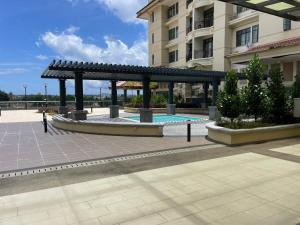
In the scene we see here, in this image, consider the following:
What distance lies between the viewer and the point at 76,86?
15008 mm

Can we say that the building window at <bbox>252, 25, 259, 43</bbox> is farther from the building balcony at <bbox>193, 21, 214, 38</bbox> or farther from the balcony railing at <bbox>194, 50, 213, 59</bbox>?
the balcony railing at <bbox>194, 50, 213, 59</bbox>

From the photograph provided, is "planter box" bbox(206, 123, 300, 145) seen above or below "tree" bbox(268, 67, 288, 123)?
below

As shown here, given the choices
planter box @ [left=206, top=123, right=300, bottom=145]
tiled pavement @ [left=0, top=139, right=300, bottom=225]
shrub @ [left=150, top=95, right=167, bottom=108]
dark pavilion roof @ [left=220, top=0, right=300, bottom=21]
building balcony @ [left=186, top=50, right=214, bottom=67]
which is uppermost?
building balcony @ [left=186, top=50, right=214, bottom=67]

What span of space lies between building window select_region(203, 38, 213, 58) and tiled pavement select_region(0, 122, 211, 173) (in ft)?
65.8

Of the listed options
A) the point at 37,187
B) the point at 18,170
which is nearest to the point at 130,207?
the point at 37,187

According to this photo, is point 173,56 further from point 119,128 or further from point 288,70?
point 119,128

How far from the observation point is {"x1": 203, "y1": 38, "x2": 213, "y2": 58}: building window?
29.9 metres

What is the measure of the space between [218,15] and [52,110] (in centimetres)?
2164

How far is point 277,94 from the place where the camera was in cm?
1254

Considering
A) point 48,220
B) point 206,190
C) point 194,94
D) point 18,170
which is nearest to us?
point 48,220

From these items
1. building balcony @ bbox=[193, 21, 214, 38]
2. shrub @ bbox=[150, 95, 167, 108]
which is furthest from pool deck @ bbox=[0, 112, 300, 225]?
building balcony @ bbox=[193, 21, 214, 38]

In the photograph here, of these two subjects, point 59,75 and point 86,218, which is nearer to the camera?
point 86,218

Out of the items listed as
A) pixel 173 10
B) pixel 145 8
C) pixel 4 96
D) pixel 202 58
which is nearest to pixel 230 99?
pixel 202 58

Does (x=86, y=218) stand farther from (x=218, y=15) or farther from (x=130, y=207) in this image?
(x=218, y=15)
